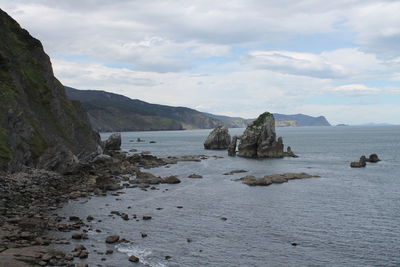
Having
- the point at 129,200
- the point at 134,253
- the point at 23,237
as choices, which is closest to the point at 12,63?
the point at 129,200

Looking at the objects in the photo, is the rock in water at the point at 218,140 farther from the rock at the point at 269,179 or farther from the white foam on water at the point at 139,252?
the white foam on water at the point at 139,252

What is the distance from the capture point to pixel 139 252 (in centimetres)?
3378

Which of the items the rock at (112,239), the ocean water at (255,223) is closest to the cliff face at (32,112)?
the ocean water at (255,223)

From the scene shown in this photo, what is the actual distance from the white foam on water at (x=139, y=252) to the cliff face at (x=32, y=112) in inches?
1127

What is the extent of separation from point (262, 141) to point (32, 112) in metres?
69.0

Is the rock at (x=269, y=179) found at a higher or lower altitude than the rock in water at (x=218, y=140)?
lower

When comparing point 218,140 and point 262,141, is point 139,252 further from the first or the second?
point 218,140

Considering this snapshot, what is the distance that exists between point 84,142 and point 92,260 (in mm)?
62604

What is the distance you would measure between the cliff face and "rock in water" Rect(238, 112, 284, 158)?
46.9 meters

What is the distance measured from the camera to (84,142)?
298ft

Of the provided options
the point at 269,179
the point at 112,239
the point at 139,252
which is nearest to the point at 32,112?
the point at 269,179

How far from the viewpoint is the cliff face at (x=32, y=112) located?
62.7 m

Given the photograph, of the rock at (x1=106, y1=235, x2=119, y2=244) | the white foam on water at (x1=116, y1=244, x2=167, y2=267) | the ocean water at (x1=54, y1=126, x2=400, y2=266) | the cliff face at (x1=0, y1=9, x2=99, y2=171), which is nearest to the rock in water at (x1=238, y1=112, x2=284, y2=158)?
the ocean water at (x1=54, y1=126, x2=400, y2=266)

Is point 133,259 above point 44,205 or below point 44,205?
below
